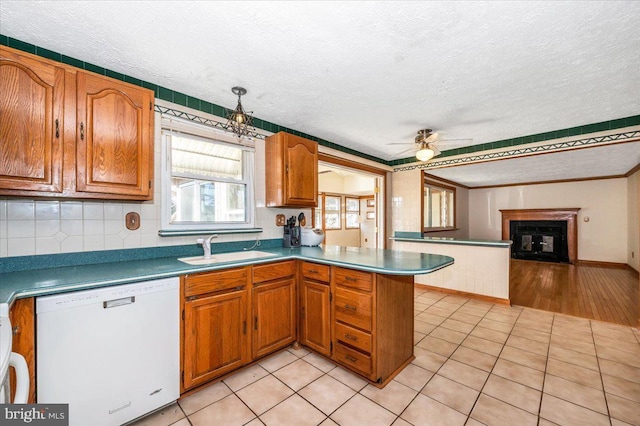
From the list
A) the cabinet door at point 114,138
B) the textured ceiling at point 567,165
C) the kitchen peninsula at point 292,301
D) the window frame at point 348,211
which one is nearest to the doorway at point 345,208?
the window frame at point 348,211

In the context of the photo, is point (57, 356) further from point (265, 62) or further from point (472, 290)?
point (472, 290)

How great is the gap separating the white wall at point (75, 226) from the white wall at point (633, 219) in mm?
7940

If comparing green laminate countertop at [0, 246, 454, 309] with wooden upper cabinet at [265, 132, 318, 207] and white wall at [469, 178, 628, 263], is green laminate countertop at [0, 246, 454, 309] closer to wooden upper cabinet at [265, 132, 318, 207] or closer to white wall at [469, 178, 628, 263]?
wooden upper cabinet at [265, 132, 318, 207]

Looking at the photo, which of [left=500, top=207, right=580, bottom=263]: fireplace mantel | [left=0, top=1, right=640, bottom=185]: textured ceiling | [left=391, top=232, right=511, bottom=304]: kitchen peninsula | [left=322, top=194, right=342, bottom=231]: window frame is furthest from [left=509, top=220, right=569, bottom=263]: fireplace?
[left=0, top=1, right=640, bottom=185]: textured ceiling

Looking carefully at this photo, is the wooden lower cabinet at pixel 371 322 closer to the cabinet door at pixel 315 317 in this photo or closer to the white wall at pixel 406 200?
the cabinet door at pixel 315 317

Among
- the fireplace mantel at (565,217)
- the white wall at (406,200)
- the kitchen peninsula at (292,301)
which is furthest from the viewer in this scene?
the fireplace mantel at (565,217)

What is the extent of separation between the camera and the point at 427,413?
1.68 metres

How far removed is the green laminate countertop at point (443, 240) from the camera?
3.71 metres

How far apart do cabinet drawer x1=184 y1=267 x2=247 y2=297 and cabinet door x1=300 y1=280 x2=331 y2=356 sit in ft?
1.95

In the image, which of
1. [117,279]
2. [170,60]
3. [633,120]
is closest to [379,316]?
[117,279]

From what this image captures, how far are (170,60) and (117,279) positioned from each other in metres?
1.50

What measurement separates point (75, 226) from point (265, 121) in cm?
193

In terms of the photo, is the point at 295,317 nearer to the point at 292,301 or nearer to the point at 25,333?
the point at 292,301

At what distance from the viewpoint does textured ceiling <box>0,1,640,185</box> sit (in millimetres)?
1430
